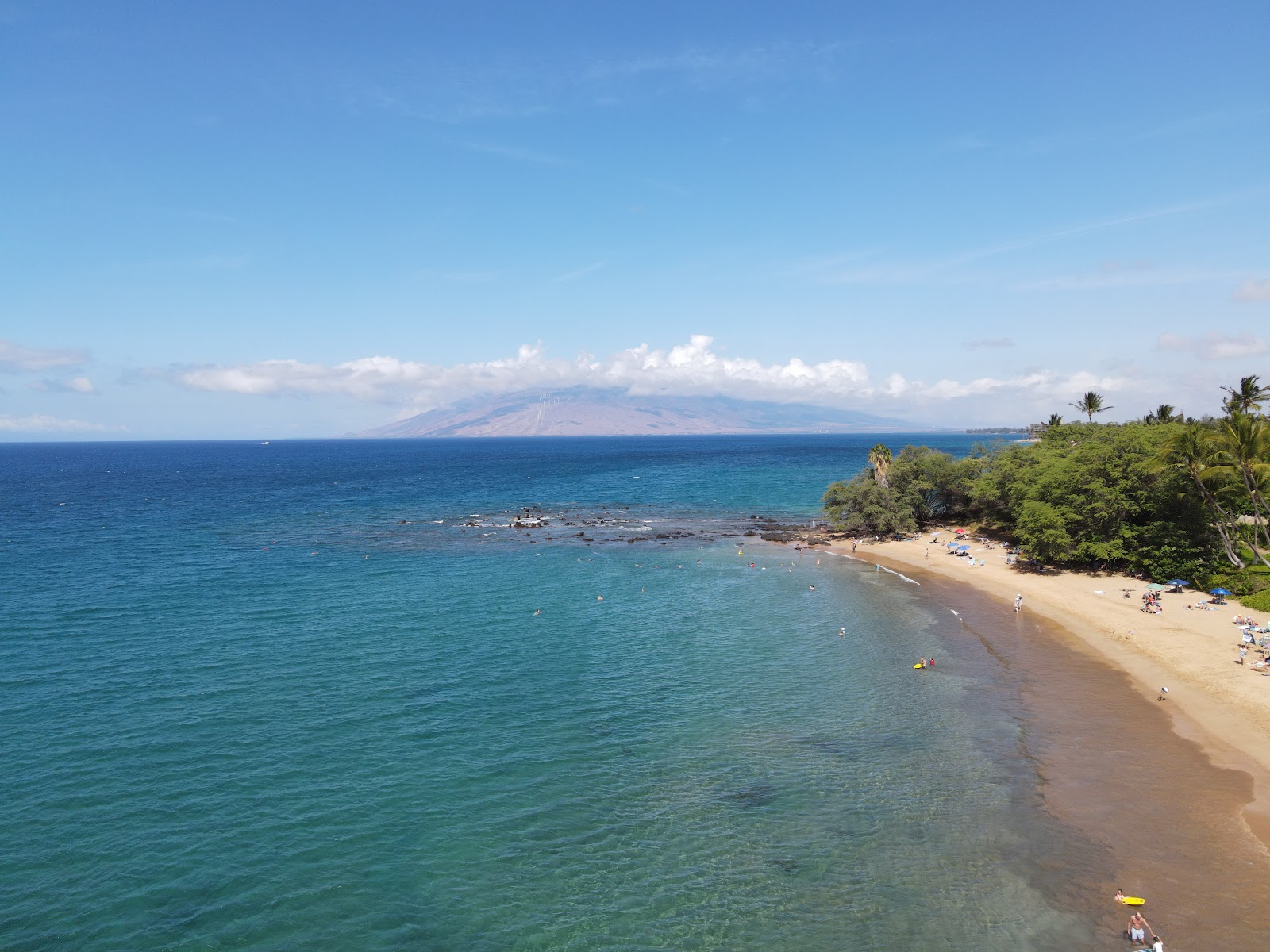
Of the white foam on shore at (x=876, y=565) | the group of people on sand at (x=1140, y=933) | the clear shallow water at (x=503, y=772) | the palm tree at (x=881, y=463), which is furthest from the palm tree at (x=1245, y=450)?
the palm tree at (x=881, y=463)

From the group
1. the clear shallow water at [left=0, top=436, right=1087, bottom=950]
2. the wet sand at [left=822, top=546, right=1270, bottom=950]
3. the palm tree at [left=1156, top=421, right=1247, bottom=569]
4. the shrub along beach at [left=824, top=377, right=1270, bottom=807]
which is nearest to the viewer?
the wet sand at [left=822, top=546, right=1270, bottom=950]

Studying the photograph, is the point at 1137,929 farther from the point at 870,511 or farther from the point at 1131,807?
the point at 870,511

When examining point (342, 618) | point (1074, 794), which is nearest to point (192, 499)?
point (342, 618)

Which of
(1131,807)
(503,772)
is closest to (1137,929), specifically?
(1131,807)

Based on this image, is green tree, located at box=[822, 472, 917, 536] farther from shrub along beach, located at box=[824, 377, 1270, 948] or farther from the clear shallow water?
the clear shallow water

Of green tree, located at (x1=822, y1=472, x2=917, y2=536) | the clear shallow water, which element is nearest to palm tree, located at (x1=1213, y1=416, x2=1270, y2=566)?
the clear shallow water
